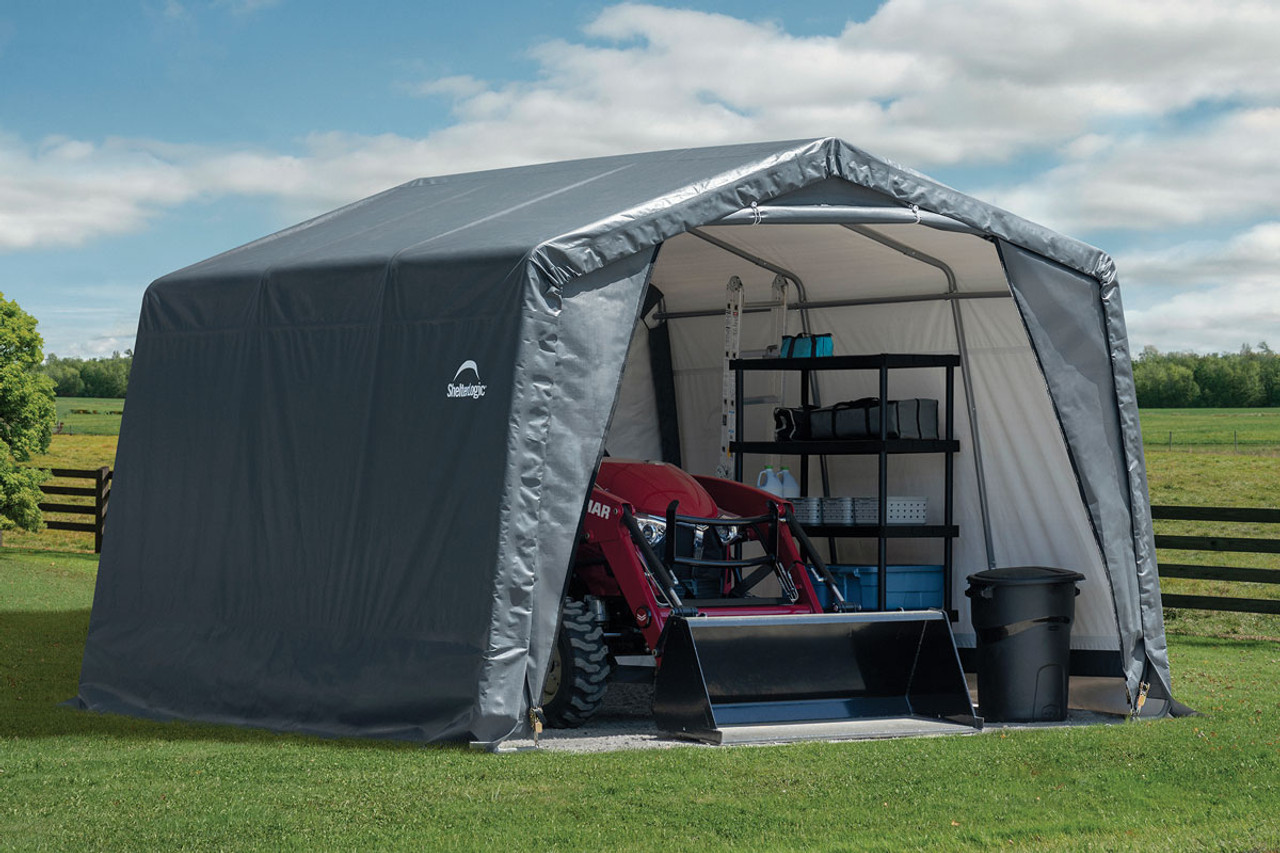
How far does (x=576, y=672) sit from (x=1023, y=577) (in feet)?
8.45

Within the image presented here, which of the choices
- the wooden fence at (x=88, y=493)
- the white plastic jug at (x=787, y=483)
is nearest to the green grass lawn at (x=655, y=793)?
the white plastic jug at (x=787, y=483)

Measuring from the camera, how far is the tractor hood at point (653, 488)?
8844 mm

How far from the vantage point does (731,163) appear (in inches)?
316

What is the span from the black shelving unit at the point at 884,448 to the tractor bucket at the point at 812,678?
1.69m

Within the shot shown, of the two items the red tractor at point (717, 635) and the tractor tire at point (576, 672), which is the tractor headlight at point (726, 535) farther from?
the tractor tire at point (576, 672)

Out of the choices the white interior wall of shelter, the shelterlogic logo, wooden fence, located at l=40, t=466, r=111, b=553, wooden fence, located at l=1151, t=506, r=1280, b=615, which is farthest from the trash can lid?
wooden fence, located at l=40, t=466, r=111, b=553

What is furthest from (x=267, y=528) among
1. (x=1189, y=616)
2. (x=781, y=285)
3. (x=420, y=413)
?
(x=1189, y=616)

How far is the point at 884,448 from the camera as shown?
382 inches

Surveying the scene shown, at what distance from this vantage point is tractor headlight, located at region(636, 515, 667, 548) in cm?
857

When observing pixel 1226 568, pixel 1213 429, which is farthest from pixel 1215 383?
pixel 1226 568

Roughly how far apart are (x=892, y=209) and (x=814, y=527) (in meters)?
2.60

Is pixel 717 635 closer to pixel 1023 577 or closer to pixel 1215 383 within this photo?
pixel 1023 577

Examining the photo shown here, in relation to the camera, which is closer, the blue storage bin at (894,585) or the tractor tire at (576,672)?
the tractor tire at (576,672)

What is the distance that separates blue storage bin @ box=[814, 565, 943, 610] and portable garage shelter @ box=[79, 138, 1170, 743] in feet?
1.22
